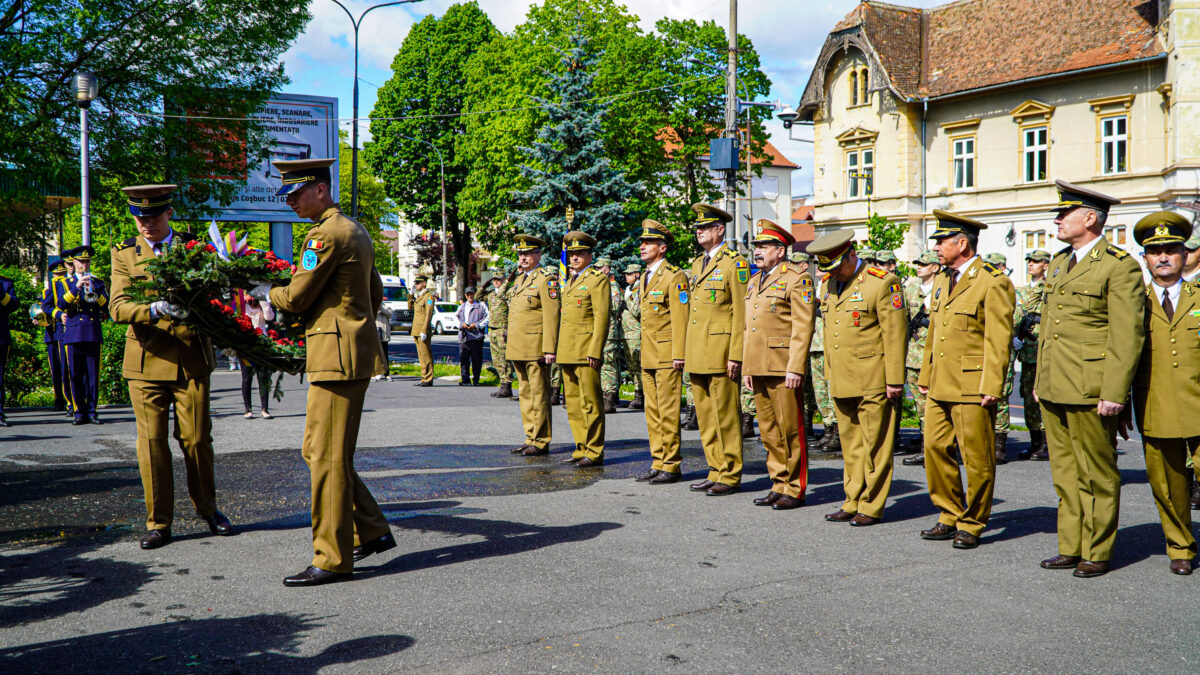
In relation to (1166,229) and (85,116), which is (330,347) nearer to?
(1166,229)

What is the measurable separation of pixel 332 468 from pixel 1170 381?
4875 mm

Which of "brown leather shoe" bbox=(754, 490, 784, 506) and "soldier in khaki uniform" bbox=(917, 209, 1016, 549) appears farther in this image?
"brown leather shoe" bbox=(754, 490, 784, 506)

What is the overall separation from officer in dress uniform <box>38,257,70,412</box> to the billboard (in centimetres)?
1092

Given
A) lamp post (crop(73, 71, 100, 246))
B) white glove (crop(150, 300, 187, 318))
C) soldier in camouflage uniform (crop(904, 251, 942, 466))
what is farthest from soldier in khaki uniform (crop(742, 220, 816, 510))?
lamp post (crop(73, 71, 100, 246))

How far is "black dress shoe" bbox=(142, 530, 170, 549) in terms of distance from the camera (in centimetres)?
619

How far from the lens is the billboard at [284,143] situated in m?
24.8

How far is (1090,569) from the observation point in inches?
225

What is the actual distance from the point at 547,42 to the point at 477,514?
A: 3363 centimetres

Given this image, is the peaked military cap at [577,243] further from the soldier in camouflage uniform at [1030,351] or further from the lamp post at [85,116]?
the lamp post at [85,116]

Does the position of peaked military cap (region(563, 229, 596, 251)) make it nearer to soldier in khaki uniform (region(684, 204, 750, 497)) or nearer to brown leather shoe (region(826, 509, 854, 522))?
soldier in khaki uniform (region(684, 204, 750, 497))

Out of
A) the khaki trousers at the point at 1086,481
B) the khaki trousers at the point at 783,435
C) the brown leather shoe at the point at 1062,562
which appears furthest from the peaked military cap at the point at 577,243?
the brown leather shoe at the point at 1062,562

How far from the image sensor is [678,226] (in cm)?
3950

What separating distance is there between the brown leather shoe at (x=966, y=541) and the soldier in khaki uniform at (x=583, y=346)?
4.00 metres

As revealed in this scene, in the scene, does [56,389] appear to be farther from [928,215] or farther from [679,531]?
[928,215]
